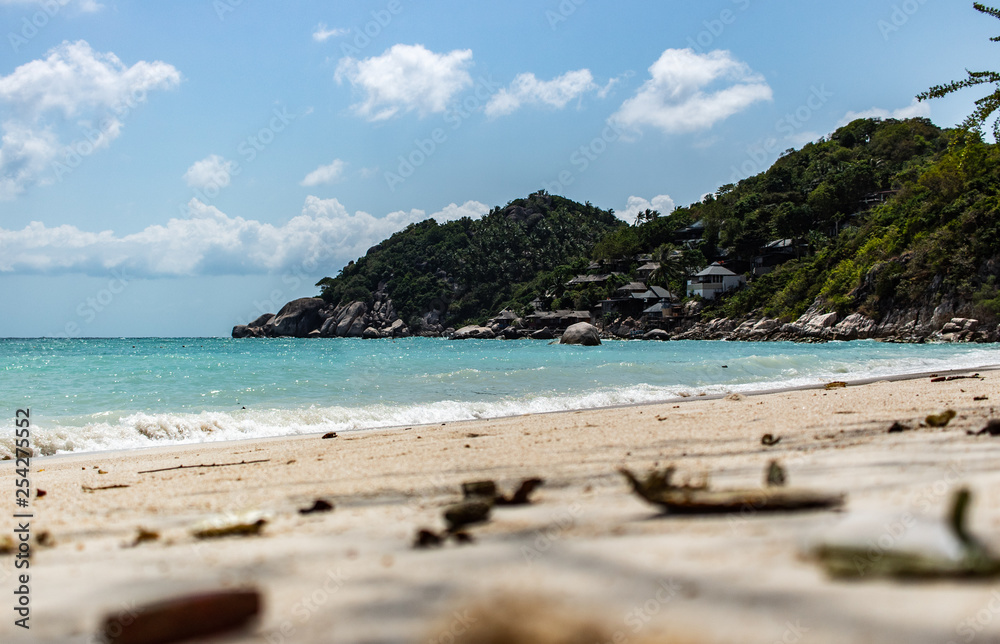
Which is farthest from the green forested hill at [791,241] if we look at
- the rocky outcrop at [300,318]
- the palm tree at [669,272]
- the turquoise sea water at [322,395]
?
the turquoise sea water at [322,395]

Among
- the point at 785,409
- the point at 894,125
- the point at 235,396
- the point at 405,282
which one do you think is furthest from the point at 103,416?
the point at 405,282

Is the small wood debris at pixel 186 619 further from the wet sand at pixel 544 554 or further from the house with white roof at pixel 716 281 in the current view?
the house with white roof at pixel 716 281

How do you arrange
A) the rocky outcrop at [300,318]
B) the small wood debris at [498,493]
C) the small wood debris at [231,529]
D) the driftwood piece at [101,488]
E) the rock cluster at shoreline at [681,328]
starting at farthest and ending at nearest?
the rocky outcrop at [300,318] < the rock cluster at shoreline at [681,328] < the driftwood piece at [101,488] < the small wood debris at [498,493] < the small wood debris at [231,529]

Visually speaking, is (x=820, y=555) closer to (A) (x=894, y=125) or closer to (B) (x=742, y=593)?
(B) (x=742, y=593)

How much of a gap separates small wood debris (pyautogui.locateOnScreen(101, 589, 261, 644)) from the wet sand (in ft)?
0.32

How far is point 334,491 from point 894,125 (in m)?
112

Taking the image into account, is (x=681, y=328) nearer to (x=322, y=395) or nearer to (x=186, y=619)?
(x=322, y=395)

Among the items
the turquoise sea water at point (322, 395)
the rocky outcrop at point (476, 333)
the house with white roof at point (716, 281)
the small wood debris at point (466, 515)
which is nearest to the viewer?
the small wood debris at point (466, 515)

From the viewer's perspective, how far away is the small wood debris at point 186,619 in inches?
77.6

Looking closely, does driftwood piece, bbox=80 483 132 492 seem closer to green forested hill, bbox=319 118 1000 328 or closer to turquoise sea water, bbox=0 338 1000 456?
turquoise sea water, bbox=0 338 1000 456

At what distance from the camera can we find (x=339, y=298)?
133625 millimetres

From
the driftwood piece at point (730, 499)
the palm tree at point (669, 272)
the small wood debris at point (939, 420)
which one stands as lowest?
the small wood debris at point (939, 420)

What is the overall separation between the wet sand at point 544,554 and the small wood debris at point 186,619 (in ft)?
0.32

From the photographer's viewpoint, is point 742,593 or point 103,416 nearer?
point 742,593
